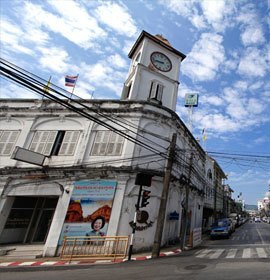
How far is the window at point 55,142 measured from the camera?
641 inches

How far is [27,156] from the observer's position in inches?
581

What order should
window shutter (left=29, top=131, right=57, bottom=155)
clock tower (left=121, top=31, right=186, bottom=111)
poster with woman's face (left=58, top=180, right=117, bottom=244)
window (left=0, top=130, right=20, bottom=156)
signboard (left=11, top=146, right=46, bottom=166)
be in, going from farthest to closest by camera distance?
clock tower (left=121, top=31, right=186, bottom=111) < window (left=0, top=130, right=20, bottom=156) < window shutter (left=29, top=131, right=57, bottom=155) < signboard (left=11, top=146, right=46, bottom=166) < poster with woman's face (left=58, top=180, right=117, bottom=244)

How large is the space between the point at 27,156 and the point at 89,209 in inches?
233

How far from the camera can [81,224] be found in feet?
44.6

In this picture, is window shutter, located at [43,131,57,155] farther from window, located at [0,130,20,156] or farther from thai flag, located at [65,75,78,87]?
thai flag, located at [65,75,78,87]

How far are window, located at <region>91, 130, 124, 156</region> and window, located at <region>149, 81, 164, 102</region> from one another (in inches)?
262

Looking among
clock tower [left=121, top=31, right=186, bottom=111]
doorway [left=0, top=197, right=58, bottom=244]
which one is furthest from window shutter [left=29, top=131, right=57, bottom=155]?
clock tower [left=121, top=31, right=186, bottom=111]

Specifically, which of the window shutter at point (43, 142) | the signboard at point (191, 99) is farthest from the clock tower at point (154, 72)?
the window shutter at point (43, 142)

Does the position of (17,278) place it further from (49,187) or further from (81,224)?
(49,187)

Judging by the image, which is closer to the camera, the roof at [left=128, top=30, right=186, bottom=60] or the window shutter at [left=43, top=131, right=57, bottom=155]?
the window shutter at [left=43, top=131, right=57, bottom=155]

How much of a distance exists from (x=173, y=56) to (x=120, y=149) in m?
13.9

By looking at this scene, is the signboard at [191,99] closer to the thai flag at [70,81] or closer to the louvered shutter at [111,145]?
the louvered shutter at [111,145]

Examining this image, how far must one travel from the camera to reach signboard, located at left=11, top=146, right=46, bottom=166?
564 inches

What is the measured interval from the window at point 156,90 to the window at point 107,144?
665 cm
